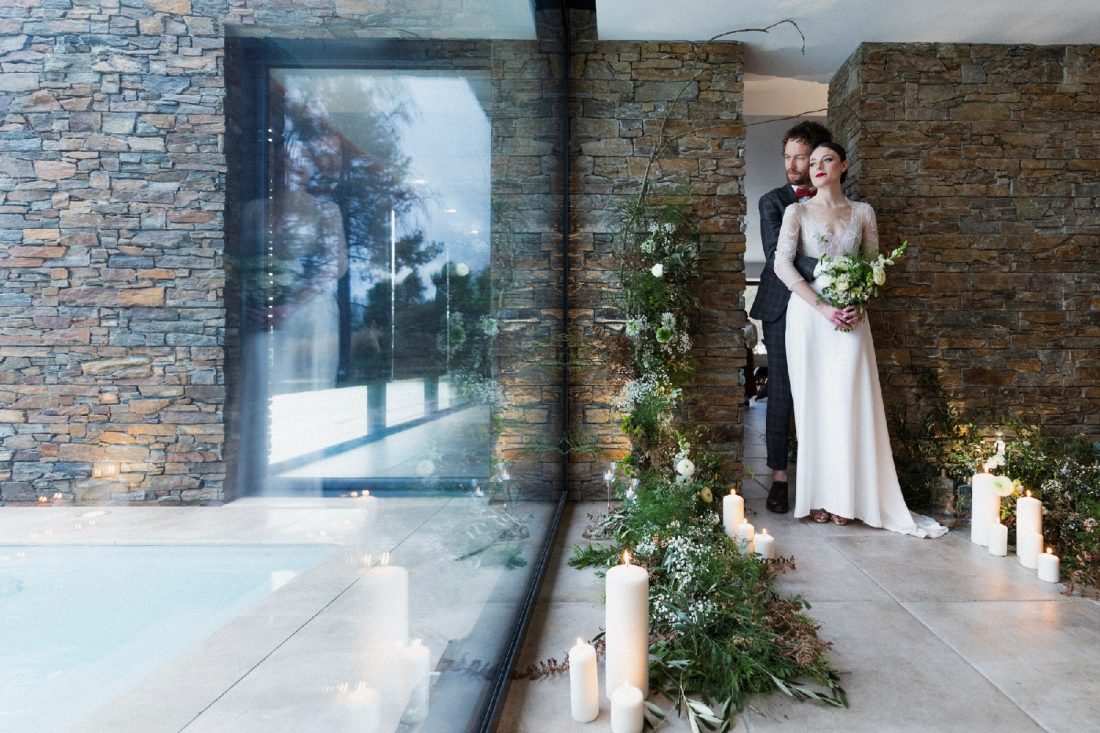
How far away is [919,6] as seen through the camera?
320 cm

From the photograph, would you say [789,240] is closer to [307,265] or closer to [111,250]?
[307,265]

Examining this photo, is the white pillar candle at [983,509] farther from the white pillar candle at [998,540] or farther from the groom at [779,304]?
the groom at [779,304]

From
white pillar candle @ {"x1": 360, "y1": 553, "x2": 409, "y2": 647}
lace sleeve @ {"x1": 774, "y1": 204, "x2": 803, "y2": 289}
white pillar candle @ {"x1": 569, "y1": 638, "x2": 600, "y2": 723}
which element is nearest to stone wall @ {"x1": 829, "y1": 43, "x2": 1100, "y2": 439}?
lace sleeve @ {"x1": 774, "y1": 204, "x2": 803, "y2": 289}

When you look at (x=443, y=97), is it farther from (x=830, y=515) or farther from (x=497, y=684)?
(x=830, y=515)

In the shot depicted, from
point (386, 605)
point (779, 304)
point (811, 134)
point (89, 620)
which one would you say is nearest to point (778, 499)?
point (779, 304)

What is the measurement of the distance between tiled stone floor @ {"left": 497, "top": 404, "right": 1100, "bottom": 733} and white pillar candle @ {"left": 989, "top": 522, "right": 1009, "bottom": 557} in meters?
0.04

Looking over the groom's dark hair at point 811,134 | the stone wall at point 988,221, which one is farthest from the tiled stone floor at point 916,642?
the groom's dark hair at point 811,134

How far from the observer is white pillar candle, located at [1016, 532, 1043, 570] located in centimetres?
234

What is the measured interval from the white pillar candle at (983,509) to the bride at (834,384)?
0.16 metres

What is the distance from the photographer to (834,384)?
9.75 feet

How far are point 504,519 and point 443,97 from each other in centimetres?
110

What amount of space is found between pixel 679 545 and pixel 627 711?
0.71 meters

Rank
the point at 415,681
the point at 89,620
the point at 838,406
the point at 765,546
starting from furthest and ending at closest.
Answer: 1. the point at 838,406
2. the point at 765,546
3. the point at 415,681
4. the point at 89,620

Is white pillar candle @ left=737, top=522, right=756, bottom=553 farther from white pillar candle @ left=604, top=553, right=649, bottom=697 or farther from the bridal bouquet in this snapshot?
the bridal bouquet
